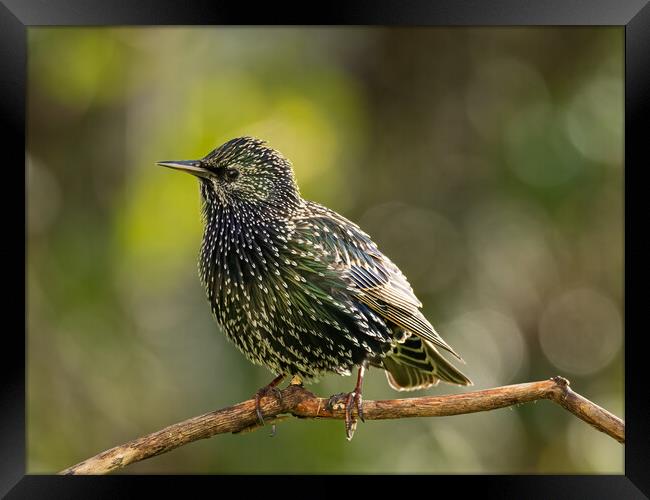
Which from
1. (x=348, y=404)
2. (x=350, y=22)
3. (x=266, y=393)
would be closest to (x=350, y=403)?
(x=348, y=404)

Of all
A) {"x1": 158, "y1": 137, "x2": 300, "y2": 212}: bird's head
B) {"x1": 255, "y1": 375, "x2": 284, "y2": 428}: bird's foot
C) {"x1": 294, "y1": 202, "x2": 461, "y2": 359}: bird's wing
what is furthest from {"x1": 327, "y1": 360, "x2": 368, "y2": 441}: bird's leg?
{"x1": 158, "y1": 137, "x2": 300, "y2": 212}: bird's head

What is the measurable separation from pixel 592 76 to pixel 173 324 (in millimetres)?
3034

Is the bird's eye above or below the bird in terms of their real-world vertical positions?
above

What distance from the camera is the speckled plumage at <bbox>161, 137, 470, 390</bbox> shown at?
5590 millimetres

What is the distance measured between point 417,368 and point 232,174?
5.13ft

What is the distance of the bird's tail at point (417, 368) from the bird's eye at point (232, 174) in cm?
135

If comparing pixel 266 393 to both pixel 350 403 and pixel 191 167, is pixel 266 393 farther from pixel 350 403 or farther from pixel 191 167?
pixel 191 167

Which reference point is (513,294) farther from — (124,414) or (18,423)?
(18,423)

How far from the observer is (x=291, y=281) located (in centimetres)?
559

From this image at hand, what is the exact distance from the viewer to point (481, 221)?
7.20 m

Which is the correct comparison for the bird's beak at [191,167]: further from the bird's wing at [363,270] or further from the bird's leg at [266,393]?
the bird's leg at [266,393]

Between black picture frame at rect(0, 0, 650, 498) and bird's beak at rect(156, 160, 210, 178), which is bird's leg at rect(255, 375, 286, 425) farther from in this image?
bird's beak at rect(156, 160, 210, 178)

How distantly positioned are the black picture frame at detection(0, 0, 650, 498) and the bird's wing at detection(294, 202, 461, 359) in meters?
0.88

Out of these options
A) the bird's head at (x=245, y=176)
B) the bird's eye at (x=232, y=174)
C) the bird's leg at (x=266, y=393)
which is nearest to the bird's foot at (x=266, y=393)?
the bird's leg at (x=266, y=393)
